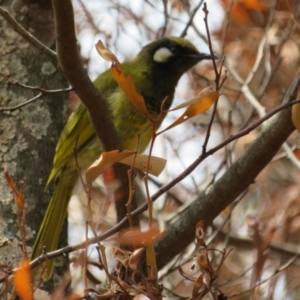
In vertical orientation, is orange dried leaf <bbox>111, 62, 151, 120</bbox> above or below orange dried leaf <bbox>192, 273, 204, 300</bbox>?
above

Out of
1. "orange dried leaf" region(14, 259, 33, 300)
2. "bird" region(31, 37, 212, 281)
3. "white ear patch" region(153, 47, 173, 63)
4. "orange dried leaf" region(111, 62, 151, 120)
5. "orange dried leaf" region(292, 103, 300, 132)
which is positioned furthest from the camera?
"white ear patch" region(153, 47, 173, 63)

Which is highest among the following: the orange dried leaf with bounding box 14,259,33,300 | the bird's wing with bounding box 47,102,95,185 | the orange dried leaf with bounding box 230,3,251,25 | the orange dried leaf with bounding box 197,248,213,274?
the orange dried leaf with bounding box 230,3,251,25

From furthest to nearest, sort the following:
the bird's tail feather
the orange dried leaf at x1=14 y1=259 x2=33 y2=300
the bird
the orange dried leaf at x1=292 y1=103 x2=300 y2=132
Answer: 1. the bird
2. the bird's tail feather
3. the orange dried leaf at x1=292 y1=103 x2=300 y2=132
4. the orange dried leaf at x1=14 y1=259 x2=33 y2=300

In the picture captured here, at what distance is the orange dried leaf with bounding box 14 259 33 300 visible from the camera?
1.78 meters

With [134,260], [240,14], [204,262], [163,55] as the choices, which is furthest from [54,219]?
[240,14]

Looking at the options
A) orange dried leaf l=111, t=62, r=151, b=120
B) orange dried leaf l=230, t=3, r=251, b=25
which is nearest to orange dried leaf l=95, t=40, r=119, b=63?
orange dried leaf l=111, t=62, r=151, b=120

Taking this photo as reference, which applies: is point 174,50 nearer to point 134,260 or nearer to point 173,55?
point 173,55

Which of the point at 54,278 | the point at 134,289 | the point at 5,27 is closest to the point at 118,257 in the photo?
the point at 134,289

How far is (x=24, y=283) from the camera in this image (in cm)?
179

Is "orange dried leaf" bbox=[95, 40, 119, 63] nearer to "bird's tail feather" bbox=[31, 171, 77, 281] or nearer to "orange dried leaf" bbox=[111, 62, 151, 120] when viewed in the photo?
"orange dried leaf" bbox=[111, 62, 151, 120]

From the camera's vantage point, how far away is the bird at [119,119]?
140 inches

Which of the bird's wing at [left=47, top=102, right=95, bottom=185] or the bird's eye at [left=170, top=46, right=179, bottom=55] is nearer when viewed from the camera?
the bird's wing at [left=47, top=102, right=95, bottom=185]

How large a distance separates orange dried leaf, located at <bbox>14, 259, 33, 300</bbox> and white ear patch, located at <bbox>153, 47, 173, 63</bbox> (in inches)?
108

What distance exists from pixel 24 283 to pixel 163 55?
281 centimetres
